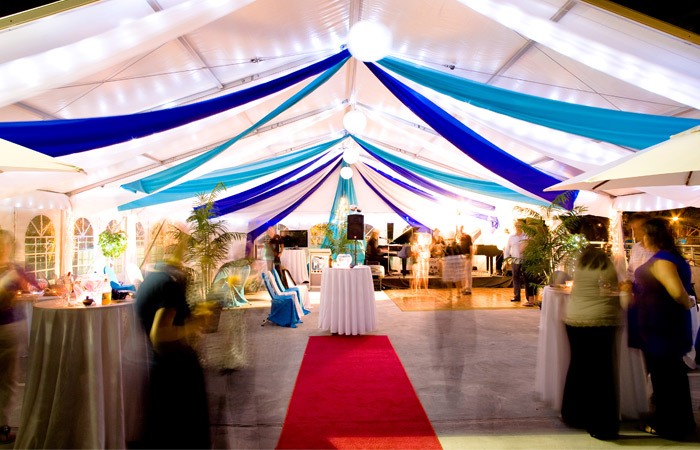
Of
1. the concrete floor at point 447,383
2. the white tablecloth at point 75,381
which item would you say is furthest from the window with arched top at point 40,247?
the white tablecloth at point 75,381

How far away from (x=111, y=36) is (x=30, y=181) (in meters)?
1.62

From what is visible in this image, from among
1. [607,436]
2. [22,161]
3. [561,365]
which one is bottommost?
[607,436]

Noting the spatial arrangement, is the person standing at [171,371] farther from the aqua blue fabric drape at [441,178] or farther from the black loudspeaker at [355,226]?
the black loudspeaker at [355,226]

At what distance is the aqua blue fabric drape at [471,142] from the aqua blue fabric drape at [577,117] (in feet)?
2.20

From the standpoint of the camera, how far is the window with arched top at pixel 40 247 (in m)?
6.33

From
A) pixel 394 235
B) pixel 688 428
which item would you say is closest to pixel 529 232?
pixel 688 428

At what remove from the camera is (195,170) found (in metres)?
5.75

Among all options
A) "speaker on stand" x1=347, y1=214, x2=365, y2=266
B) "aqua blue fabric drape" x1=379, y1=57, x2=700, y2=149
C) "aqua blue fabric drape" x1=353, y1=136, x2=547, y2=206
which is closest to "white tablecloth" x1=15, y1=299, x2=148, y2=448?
"aqua blue fabric drape" x1=379, y1=57, x2=700, y2=149

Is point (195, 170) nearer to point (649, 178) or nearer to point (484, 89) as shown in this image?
point (484, 89)

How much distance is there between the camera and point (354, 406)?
3.60 meters

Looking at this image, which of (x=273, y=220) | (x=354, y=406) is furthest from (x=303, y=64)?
(x=273, y=220)

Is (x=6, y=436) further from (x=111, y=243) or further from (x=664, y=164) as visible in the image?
(x=111, y=243)

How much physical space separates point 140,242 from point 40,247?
2346 millimetres

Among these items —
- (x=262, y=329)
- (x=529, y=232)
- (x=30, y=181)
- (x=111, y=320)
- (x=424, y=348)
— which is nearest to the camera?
(x=111, y=320)
